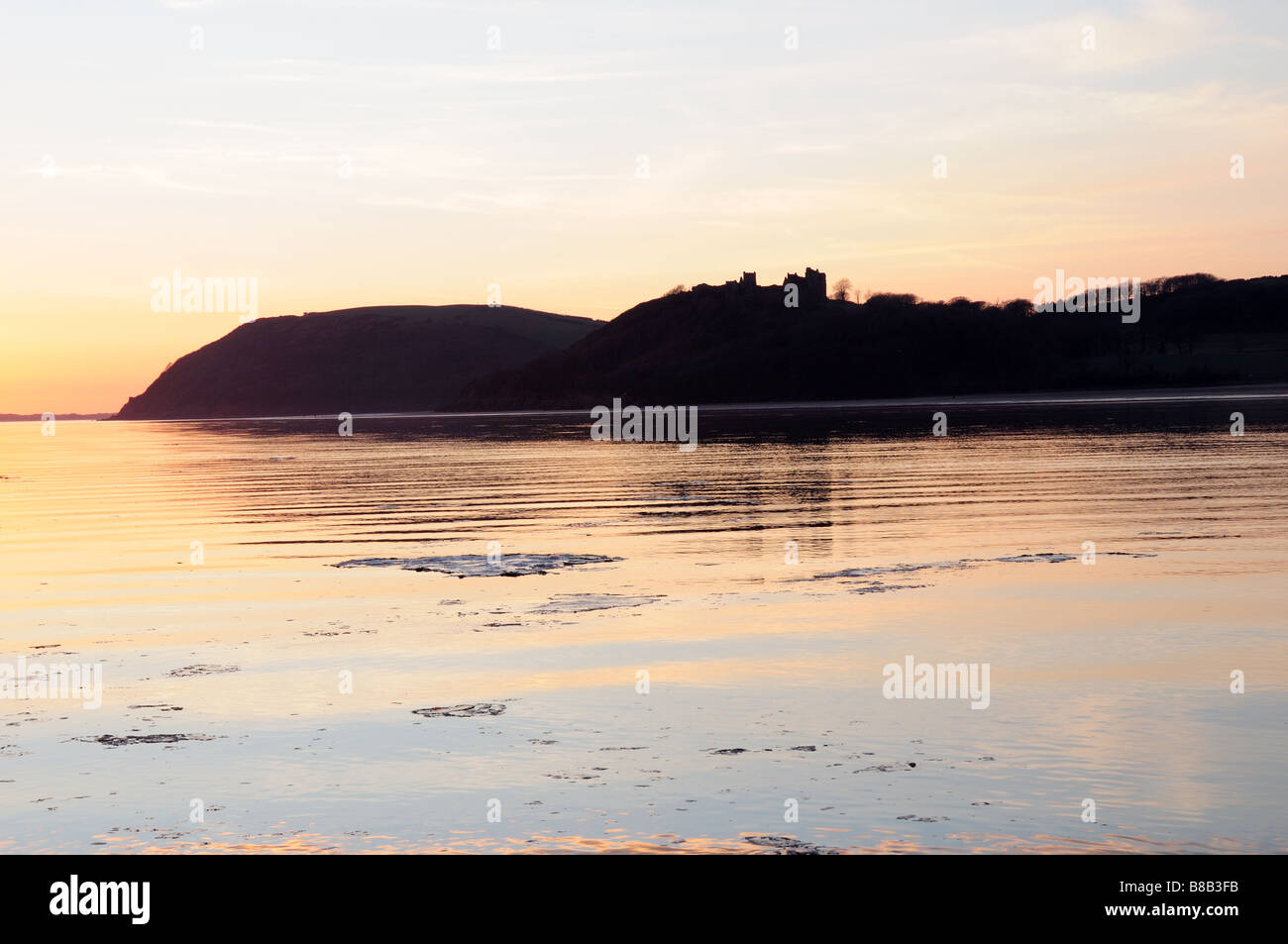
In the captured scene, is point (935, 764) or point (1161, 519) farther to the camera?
point (1161, 519)

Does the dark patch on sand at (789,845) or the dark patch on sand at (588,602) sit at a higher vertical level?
the dark patch on sand at (588,602)

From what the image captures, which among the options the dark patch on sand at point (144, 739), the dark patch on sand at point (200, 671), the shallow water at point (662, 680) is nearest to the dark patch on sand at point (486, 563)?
the shallow water at point (662, 680)

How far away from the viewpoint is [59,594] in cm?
2103

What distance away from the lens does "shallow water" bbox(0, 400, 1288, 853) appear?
930 centimetres

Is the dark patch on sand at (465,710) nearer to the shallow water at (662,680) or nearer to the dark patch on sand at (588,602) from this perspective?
the shallow water at (662,680)

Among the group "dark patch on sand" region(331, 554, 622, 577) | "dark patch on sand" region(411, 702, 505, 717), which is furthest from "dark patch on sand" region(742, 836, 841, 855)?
"dark patch on sand" region(331, 554, 622, 577)

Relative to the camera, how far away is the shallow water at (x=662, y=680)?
9305 millimetres

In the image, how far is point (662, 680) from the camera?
13.9 metres

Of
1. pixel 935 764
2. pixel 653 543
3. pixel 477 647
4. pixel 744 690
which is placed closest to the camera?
pixel 935 764
